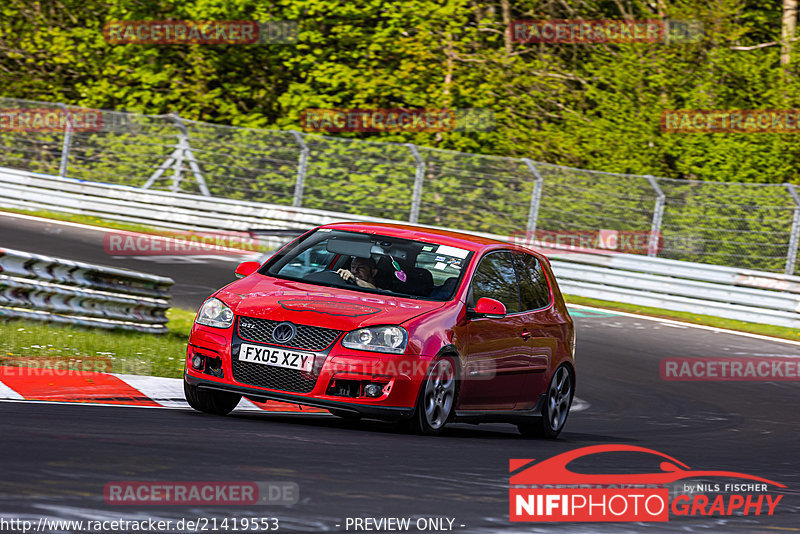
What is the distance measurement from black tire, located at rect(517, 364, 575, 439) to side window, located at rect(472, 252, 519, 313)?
2.72 feet

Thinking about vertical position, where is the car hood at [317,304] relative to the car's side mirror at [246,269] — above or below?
below

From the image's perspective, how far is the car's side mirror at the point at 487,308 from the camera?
8.69 meters

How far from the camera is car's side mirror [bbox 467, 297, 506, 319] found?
8688 millimetres

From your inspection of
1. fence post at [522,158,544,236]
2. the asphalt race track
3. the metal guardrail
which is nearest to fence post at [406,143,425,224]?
fence post at [522,158,544,236]

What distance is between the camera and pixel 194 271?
62.2ft

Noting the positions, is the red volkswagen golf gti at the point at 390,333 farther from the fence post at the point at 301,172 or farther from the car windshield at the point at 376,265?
the fence post at the point at 301,172

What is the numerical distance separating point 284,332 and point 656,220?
14.8 metres

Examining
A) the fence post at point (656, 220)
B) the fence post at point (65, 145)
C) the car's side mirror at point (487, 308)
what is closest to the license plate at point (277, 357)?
the car's side mirror at point (487, 308)

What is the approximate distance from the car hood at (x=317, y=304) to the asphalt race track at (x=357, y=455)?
2.30 feet

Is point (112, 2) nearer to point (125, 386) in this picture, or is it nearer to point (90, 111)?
point (90, 111)

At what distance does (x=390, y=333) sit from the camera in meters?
7.99

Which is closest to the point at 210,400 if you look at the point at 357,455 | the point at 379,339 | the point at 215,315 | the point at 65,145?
the point at 215,315

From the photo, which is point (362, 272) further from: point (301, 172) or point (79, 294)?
point (301, 172)

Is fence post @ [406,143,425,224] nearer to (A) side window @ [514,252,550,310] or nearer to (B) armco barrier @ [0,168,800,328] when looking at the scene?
(B) armco barrier @ [0,168,800,328]
